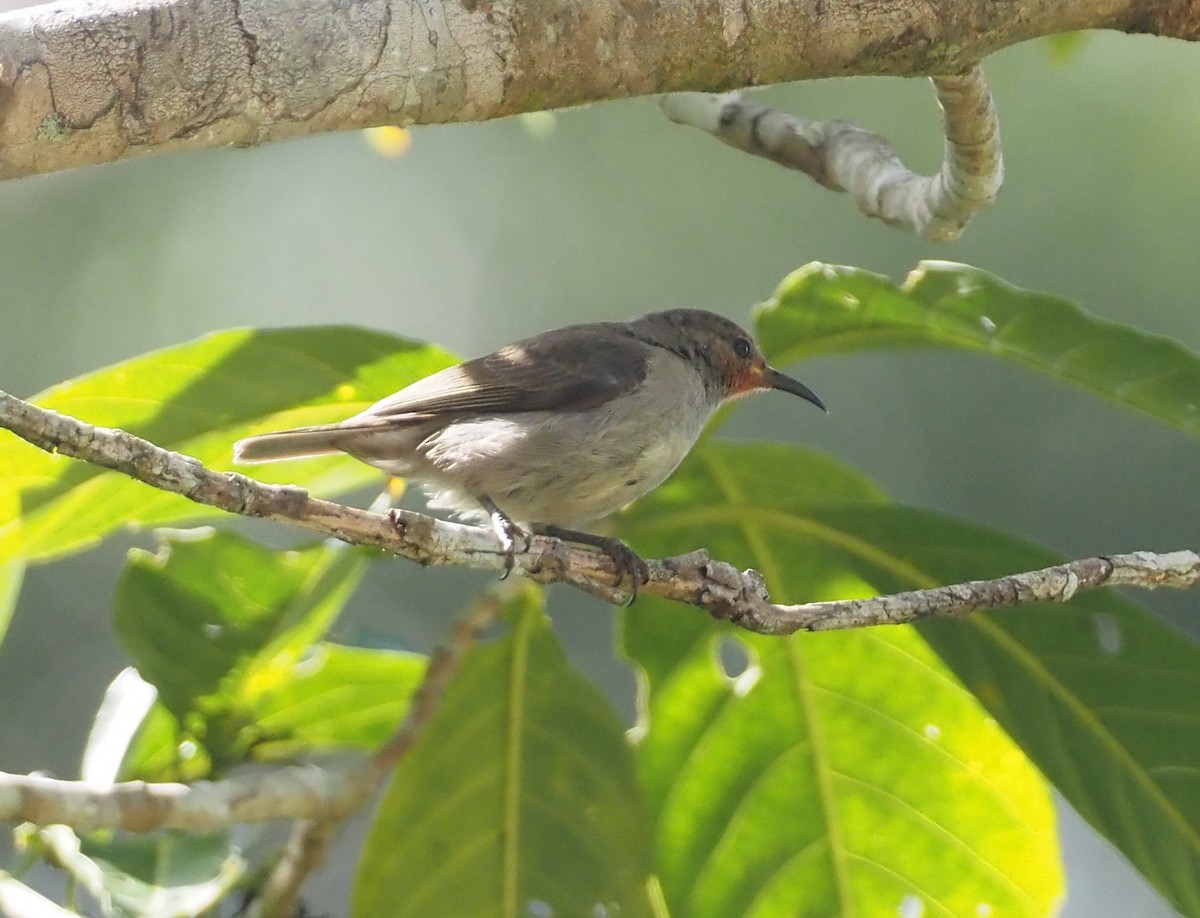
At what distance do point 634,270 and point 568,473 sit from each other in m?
5.35

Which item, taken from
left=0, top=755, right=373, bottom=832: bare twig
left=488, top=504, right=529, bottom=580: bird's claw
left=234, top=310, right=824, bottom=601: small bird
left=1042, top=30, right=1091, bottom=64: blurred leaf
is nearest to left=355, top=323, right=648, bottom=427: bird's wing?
left=234, top=310, right=824, bottom=601: small bird

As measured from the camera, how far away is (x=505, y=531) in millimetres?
3506

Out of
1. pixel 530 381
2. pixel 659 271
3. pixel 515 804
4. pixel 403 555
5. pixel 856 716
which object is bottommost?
pixel 659 271

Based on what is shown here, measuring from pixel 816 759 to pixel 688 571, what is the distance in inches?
40.5

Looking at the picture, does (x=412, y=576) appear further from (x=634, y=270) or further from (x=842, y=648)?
(x=842, y=648)

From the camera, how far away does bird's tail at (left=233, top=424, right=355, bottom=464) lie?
3498mm

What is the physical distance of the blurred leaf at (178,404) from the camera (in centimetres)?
312

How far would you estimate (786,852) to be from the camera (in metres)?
3.51

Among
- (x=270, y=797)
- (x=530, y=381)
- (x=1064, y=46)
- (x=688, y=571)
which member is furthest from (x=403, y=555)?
(x=1064, y=46)

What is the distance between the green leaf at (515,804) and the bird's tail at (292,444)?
694 millimetres

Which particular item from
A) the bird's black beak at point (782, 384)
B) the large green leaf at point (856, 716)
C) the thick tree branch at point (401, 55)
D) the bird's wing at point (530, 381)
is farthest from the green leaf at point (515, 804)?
the thick tree branch at point (401, 55)

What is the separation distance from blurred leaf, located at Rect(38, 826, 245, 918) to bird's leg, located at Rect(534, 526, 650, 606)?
1153 mm

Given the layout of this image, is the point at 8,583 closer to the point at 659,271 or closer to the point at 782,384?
the point at 782,384

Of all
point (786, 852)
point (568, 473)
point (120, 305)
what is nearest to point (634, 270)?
point (120, 305)
